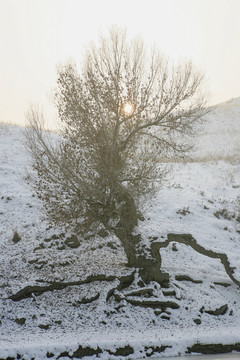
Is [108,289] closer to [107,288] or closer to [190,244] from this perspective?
[107,288]

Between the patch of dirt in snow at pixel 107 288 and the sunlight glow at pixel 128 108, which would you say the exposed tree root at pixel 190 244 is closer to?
the patch of dirt in snow at pixel 107 288

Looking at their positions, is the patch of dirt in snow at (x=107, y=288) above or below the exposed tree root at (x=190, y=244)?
below

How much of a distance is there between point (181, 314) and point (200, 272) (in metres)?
2.75

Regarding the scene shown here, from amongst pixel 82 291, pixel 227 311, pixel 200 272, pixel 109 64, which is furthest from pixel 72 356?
pixel 109 64

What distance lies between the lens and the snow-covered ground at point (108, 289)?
7781mm

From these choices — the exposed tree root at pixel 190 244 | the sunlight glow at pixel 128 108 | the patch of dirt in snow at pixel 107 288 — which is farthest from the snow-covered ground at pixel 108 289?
the sunlight glow at pixel 128 108

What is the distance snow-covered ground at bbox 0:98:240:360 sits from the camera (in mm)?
7781

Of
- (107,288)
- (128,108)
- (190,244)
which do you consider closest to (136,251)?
(107,288)

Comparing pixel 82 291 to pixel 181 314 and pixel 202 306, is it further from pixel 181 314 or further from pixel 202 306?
pixel 202 306

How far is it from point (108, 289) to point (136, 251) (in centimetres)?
172

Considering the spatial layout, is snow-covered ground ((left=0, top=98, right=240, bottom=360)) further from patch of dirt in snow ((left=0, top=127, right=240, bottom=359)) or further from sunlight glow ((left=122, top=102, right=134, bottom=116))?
sunlight glow ((left=122, top=102, right=134, bottom=116))

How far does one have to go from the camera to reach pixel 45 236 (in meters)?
12.9

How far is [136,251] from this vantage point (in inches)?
409

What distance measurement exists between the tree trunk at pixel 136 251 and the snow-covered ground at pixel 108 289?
428mm
